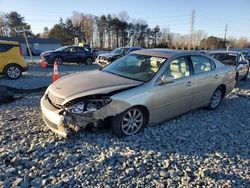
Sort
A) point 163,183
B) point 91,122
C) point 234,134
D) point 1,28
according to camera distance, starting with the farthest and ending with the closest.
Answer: point 1,28 → point 234,134 → point 91,122 → point 163,183

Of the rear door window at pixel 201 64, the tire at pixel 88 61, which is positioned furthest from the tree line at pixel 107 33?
the rear door window at pixel 201 64

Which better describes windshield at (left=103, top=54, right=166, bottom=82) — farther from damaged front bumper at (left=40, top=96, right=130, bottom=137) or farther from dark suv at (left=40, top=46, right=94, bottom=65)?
dark suv at (left=40, top=46, right=94, bottom=65)

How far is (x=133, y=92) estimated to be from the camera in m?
4.32

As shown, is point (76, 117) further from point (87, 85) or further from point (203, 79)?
point (203, 79)

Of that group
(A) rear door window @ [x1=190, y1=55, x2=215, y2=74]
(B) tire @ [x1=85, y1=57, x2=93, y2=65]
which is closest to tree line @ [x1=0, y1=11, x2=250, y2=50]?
(B) tire @ [x1=85, y1=57, x2=93, y2=65]

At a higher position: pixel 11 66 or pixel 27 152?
pixel 11 66

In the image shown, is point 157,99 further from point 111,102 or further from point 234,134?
point 234,134

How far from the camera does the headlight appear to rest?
157 inches

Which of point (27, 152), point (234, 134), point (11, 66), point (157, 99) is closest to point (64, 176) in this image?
point (27, 152)

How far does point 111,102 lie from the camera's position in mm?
4074

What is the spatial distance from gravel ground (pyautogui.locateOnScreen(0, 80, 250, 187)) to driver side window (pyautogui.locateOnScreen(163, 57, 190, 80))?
100cm

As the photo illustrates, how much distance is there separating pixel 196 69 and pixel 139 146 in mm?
2459

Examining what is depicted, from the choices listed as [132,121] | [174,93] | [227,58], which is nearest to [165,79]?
[174,93]

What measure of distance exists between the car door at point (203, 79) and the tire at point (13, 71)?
820 centimetres
